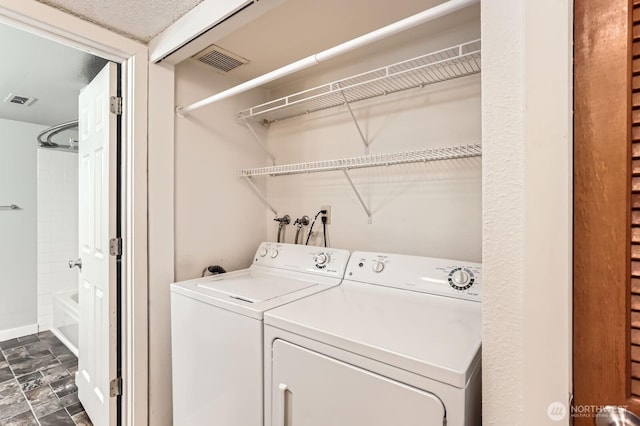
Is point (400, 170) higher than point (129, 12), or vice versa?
point (129, 12)

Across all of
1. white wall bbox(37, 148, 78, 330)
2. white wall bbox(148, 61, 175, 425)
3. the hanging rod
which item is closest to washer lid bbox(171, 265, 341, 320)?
white wall bbox(148, 61, 175, 425)

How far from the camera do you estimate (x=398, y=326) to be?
104cm

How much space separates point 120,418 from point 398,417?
171cm

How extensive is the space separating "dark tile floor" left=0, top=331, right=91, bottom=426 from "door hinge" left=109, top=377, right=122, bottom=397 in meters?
0.58

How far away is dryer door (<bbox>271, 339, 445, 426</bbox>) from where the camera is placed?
2.69 feet

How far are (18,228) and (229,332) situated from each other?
3408mm

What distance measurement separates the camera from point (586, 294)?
0.59 metres

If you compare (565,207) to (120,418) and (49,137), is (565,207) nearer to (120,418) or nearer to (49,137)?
(120,418)

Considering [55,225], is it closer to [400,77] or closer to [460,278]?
[400,77]

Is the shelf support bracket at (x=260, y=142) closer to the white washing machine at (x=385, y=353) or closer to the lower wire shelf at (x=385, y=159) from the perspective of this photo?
the lower wire shelf at (x=385, y=159)

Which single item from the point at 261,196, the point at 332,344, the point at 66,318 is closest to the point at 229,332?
the point at 332,344

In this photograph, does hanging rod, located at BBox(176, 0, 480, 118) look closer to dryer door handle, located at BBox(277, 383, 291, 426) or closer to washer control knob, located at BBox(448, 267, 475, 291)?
washer control knob, located at BBox(448, 267, 475, 291)

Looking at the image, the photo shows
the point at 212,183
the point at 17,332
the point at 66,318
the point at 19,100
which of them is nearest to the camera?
the point at 212,183

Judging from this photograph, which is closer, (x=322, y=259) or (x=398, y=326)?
(x=398, y=326)
